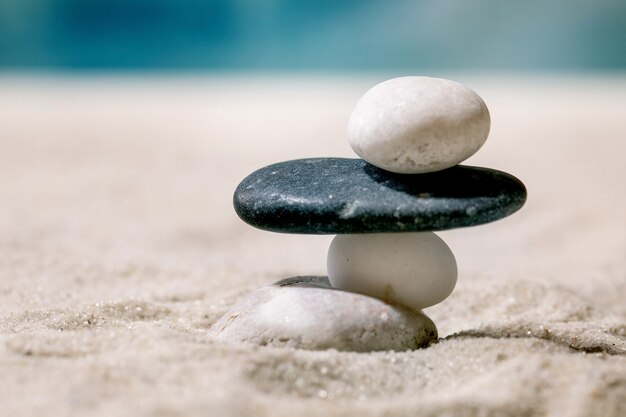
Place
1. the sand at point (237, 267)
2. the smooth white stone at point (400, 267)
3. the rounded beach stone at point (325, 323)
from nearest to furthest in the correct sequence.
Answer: the sand at point (237, 267) → the rounded beach stone at point (325, 323) → the smooth white stone at point (400, 267)

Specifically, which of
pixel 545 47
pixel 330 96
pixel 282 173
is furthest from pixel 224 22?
pixel 282 173

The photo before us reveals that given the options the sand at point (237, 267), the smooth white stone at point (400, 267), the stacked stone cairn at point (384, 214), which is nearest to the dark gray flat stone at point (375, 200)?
the stacked stone cairn at point (384, 214)

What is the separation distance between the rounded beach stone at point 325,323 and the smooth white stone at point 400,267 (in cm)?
6

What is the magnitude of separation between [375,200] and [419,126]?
0.71 feet

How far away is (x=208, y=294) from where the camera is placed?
289 centimetres

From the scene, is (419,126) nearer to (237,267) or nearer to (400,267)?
(400,267)

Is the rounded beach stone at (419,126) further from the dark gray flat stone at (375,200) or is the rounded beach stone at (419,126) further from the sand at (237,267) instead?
the sand at (237,267)

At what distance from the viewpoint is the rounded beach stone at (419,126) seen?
6.56 ft

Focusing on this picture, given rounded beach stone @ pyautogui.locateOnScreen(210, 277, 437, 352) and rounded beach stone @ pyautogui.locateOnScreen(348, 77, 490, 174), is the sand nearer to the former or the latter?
rounded beach stone @ pyautogui.locateOnScreen(210, 277, 437, 352)

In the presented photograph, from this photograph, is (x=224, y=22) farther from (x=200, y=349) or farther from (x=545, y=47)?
(x=200, y=349)

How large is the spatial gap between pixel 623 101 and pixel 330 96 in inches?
120

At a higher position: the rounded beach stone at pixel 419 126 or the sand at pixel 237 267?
the rounded beach stone at pixel 419 126

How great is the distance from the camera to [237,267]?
3.41 meters

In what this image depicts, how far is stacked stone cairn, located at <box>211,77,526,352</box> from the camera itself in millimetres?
1994
